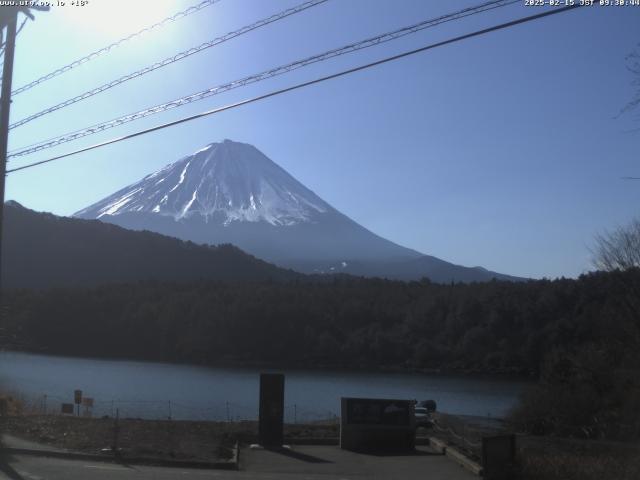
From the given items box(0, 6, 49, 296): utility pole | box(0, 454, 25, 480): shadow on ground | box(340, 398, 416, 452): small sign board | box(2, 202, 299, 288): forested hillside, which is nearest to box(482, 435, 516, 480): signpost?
box(340, 398, 416, 452): small sign board

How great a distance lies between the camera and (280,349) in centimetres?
7619

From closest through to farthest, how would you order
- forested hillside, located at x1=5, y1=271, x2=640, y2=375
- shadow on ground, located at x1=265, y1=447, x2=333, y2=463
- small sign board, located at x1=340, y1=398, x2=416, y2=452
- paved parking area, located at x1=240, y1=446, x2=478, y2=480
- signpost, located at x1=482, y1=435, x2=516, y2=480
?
signpost, located at x1=482, y1=435, x2=516, y2=480 < paved parking area, located at x1=240, y1=446, x2=478, y2=480 < shadow on ground, located at x1=265, y1=447, x2=333, y2=463 < small sign board, located at x1=340, y1=398, x2=416, y2=452 < forested hillside, located at x1=5, y1=271, x2=640, y2=375

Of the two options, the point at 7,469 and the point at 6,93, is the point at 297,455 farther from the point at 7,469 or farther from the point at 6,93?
the point at 6,93

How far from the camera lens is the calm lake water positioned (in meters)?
36.6

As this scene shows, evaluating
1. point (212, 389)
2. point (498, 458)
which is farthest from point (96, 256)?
point (498, 458)

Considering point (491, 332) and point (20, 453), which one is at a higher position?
point (491, 332)

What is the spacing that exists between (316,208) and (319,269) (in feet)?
48.7

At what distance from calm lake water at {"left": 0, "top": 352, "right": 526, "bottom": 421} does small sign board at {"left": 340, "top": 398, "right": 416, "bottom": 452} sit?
1170 centimetres

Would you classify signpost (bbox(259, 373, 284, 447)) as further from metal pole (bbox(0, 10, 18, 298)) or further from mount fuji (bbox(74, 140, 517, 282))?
mount fuji (bbox(74, 140, 517, 282))

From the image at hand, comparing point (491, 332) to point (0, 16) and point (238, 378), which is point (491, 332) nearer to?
point (238, 378)

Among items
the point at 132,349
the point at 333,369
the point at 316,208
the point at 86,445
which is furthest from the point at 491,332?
the point at 316,208

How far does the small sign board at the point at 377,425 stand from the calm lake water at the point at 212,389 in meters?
11.7

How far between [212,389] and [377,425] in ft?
92.0

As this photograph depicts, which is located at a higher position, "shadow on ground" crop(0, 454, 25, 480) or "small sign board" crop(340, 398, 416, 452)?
"small sign board" crop(340, 398, 416, 452)
